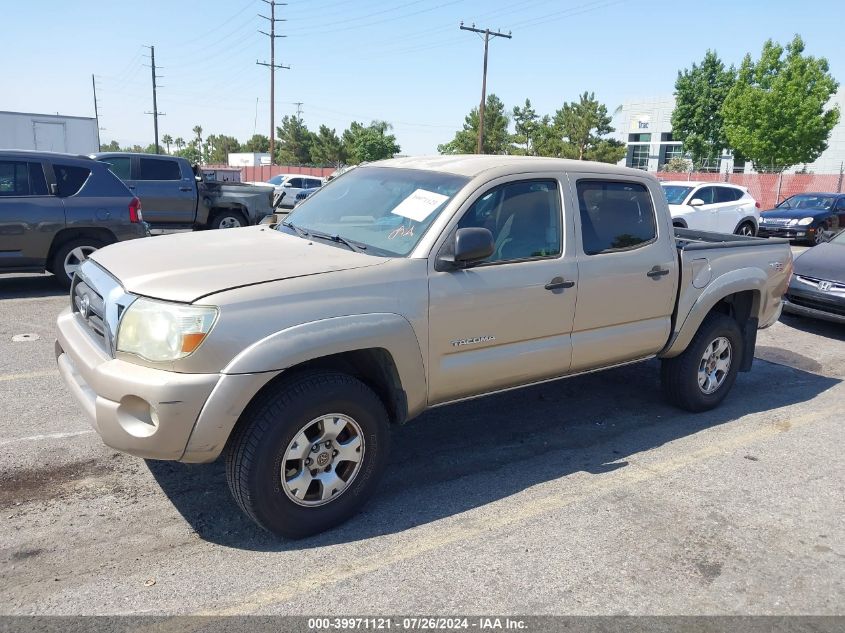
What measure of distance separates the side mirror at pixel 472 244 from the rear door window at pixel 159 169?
1155cm

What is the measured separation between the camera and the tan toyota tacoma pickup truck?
3066mm

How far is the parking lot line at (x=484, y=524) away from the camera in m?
2.96

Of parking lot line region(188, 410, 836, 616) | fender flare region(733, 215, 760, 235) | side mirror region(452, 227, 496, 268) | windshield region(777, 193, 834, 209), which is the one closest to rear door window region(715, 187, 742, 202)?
fender flare region(733, 215, 760, 235)

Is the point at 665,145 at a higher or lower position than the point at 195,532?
higher

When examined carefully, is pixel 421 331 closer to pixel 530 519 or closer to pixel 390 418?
pixel 390 418

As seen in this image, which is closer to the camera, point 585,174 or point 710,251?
point 585,174

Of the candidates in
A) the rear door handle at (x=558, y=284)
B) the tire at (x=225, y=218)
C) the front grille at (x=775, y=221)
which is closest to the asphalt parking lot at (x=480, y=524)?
the rear door handle at (x=558, y=284)

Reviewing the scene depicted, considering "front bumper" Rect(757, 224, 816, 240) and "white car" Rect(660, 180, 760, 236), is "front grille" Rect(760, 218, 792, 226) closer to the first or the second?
"front bumper" Rect(757, 224, 816, 240)

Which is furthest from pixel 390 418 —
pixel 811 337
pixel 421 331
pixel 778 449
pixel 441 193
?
pixel 811 337

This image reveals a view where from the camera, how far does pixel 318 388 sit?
3279mm

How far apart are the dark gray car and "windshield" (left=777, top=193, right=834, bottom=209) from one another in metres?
18.0

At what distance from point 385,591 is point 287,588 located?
426 millimetres

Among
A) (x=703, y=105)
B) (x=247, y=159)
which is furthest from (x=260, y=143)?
(x=703, y=105)

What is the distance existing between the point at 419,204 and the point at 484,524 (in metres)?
1.81
